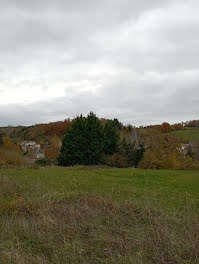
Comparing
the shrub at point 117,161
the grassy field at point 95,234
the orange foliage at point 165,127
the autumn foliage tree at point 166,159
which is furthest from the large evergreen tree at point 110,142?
the orange foliage at point 165,127

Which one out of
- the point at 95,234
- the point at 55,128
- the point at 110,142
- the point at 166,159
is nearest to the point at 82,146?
the point at 110,142

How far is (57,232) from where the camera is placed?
4.92m

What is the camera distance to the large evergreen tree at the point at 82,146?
2702 cm

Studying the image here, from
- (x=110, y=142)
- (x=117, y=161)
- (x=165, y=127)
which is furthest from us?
(x=165, y=127)

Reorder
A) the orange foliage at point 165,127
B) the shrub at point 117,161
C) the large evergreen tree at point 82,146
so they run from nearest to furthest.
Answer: the large evergreen tree at point 82,146 → the shrub at point 117,161 → the orange foliage at point 165,127

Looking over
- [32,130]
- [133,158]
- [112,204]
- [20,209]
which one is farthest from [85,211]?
[32,130]

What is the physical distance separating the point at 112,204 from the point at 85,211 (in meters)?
0.80

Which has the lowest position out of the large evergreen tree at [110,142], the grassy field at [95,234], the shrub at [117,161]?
the shrub at [117,161]

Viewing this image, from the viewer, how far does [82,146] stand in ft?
89.0

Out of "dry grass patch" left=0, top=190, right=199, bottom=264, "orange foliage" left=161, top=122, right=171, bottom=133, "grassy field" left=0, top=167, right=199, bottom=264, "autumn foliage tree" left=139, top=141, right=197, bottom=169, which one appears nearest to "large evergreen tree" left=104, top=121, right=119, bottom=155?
"autumn foliage tree" left=139, top=141, right=197, bottom=169

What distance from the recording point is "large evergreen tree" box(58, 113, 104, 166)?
27.0 meters

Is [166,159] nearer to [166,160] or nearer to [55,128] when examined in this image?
[166,160]

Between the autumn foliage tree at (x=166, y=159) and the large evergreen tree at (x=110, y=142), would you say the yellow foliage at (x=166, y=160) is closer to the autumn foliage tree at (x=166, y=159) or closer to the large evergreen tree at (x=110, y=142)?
the autumn foliage tree at (x=166, y=159)

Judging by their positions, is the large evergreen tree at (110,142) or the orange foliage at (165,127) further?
the orange foliage at (165,127)
